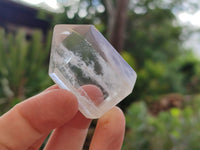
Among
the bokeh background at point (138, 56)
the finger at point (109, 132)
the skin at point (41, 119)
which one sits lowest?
the bokeh background at point (138, 56)

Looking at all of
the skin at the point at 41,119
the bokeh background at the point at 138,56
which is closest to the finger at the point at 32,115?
the skin at the point at 41,119

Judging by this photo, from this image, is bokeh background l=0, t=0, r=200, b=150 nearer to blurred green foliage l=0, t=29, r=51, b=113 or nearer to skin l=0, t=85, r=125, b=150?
blurred green foliage l=0, t=29, r=51, b=113

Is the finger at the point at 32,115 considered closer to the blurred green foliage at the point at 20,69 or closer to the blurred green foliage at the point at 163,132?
the blurred green foliage at the point at 20,69

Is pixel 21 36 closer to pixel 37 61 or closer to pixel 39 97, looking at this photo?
pixel 37 61

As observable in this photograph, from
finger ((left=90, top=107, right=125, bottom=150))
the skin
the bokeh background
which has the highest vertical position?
the skin

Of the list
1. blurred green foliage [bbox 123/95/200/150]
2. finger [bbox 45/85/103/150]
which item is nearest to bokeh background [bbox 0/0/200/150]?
blurred green foliage [bbox 123/95/200/150]

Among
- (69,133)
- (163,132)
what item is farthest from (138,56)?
(69,133)
